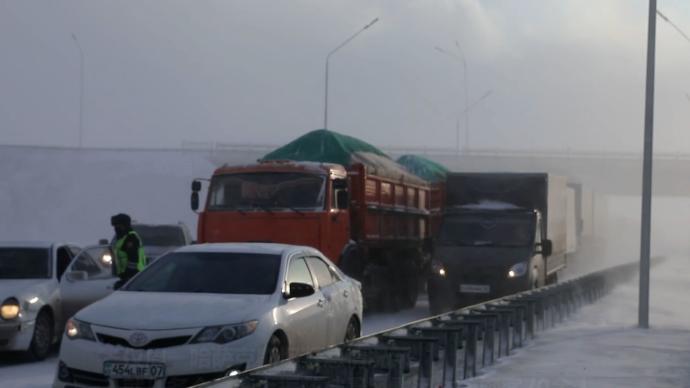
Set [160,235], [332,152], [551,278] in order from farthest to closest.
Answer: [160,235] → [551,278] → [332,152]

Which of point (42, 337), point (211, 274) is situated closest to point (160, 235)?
point (42, 337)

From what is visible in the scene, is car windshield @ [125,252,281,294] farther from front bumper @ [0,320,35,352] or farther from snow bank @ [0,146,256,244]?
snow bank @ [0,146,256,244]

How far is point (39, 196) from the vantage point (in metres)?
69.4

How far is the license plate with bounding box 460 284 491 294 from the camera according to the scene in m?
22.4

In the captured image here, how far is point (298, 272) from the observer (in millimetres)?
11938

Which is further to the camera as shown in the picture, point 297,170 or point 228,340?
point 297,170

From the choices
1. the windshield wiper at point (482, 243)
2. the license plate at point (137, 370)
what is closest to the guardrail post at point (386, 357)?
the license plate at point (137, 370)

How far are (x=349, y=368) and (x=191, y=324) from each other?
70.4 inches

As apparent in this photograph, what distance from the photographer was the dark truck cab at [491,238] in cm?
2256

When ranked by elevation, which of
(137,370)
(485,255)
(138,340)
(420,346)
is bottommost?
(137,370)

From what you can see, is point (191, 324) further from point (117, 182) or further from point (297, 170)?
point (117, 182)

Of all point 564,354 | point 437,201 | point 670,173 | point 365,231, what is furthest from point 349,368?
point 670,173

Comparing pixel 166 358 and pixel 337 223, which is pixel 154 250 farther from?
pixel 166 358

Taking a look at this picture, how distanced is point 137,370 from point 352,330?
3752mm
